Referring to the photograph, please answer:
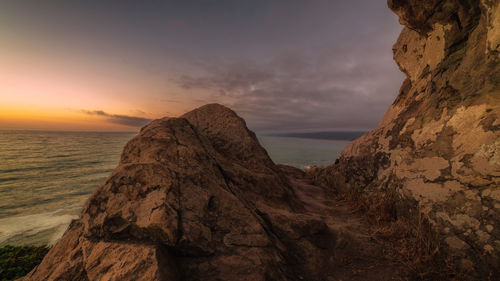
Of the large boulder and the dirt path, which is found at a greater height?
the large boulder

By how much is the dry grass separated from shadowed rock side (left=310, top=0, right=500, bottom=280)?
0.73ft

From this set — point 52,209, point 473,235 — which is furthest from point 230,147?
point 52,209

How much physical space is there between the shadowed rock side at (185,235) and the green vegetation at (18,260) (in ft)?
15.5

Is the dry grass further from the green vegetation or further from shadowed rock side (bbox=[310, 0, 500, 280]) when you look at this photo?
the green vegetation

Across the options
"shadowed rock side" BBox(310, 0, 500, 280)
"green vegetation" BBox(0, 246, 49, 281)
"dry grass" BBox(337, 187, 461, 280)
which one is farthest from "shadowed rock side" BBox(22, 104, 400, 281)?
"green vegetation" BBox(0, 246, 49, 281)

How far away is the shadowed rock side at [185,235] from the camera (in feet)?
7.59

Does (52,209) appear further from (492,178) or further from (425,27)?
(425,27)

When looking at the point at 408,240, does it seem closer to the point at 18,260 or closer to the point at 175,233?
the point at 175,233

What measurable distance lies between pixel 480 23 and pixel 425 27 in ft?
5.33

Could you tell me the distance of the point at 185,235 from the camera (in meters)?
2.50

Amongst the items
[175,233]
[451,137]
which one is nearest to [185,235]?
[175,233]

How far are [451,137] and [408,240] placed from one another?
259 cm

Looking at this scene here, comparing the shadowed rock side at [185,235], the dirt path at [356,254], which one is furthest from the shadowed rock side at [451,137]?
the shadowed rock side at [185,235]

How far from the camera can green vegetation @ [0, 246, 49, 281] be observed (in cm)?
530
